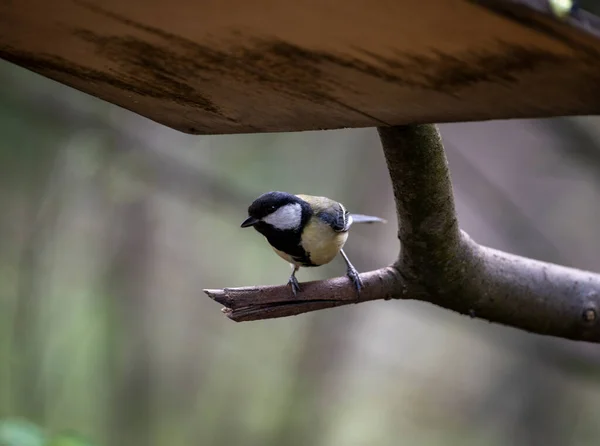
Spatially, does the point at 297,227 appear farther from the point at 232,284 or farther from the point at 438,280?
the point at 232,284

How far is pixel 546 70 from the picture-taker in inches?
15.3

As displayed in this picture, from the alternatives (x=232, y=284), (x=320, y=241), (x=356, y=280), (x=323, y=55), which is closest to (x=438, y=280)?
(x=356, y=280)

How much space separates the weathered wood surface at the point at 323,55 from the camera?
38 cm

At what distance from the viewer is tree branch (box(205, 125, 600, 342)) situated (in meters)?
0.71

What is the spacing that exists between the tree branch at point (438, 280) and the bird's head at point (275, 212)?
0.65 feet

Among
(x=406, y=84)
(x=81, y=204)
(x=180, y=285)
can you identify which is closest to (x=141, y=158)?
(x=81, y=204)

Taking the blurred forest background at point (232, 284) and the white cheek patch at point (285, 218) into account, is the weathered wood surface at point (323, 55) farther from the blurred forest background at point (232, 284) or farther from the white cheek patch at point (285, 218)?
the blurred forest background at point (232, 284)

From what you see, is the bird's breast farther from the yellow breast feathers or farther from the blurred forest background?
the blurred forest background

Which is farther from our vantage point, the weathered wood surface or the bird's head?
the bird's head

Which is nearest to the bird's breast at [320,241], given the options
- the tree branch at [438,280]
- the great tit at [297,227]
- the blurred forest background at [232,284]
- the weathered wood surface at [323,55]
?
the great tit at [297,227]

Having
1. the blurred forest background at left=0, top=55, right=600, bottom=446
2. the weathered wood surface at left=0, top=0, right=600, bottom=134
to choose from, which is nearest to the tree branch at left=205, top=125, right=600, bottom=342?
the weathered wood surface at left=0, top=0, right=600, bottom=134

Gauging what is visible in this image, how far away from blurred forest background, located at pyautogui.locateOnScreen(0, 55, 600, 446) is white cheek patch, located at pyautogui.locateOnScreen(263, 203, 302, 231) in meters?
0.79

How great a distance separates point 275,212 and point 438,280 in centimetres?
29

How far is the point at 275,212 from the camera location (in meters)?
0.96
